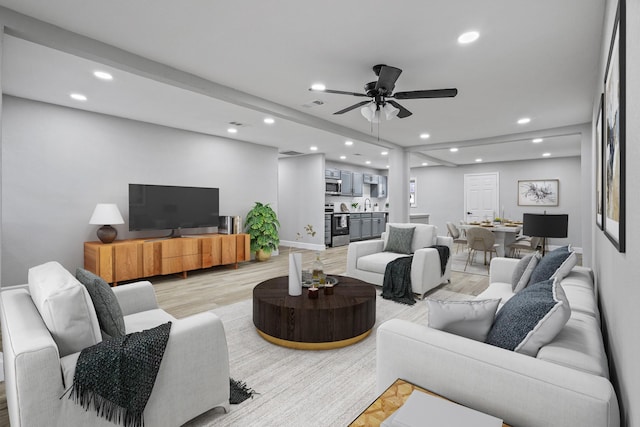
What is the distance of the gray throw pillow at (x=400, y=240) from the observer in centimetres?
471

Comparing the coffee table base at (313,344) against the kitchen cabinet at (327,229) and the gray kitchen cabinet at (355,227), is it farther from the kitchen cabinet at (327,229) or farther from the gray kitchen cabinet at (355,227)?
the gray kitchen cabinet at (355,227)

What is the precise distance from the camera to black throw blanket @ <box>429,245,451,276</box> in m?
4.46

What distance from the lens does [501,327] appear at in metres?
1.45

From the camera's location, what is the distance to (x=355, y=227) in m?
9.62

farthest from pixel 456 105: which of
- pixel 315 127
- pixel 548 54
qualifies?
pixel 315 127

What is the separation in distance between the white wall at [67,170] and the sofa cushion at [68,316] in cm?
349

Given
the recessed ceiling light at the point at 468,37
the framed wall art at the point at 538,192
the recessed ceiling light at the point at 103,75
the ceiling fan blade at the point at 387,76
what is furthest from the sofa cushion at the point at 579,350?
the framed wall art at the point at 538,192

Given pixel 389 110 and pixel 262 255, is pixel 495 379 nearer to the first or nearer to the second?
pixel 389 110

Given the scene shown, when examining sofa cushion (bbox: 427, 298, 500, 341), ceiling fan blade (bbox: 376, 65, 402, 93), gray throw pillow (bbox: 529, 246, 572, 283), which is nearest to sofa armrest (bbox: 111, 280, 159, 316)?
sofa cushion (bbox: 427, 298, 500, 341)

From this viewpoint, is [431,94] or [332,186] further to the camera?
[332,186]

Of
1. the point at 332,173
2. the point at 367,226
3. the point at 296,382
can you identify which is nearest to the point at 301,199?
the point at 332,173

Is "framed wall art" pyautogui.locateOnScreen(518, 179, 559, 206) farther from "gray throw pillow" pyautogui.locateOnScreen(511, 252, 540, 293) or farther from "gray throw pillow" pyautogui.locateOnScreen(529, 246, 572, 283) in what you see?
"gray throw pillow" pyautogui.locateOnScreen(529, 246, 572, 283)

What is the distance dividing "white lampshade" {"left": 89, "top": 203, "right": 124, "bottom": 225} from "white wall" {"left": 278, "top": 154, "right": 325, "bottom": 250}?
14.5 feet

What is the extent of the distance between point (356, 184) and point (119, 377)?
9.02 metres
